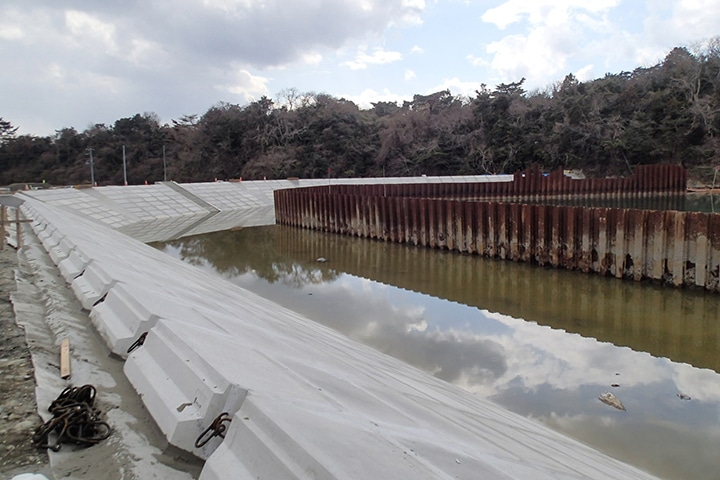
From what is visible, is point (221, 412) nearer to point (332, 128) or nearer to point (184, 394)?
point (184, 394)

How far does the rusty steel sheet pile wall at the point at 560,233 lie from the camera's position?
7949 mm

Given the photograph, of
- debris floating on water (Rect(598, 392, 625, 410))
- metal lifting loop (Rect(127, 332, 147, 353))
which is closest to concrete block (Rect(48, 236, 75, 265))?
metal lifting loop (Rect(127, 332, 147, 353))

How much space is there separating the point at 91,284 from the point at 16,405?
198 centimetres

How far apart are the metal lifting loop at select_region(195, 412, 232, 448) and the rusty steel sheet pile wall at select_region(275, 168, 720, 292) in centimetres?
879

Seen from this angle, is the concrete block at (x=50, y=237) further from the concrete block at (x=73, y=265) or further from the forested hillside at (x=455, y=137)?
the forested hillside at (x=455, y=137)

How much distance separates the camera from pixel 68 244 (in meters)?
5.73

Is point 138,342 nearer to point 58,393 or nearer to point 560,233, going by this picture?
point 58,393

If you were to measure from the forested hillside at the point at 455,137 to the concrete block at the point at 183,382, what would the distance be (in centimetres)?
4107

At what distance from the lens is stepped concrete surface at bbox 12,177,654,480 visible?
1.47m

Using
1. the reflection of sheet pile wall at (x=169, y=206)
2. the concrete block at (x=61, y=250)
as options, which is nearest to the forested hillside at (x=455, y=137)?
the reflection of sheet pile wall at (x=169, y=206)

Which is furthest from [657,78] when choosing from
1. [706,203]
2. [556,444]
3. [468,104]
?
[556,444]

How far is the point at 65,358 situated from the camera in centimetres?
253

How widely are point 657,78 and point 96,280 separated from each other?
2083 inches

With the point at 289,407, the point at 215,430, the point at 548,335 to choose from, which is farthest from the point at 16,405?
the point at 548,335
